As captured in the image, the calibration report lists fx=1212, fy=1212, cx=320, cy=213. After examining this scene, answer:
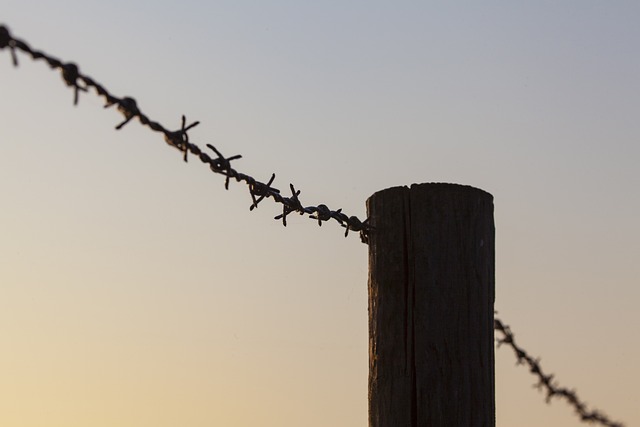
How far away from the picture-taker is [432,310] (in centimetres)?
405

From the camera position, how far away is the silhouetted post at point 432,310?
13.1ft

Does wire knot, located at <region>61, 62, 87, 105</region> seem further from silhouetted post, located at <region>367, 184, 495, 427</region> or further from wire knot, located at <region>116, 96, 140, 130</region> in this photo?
silhouetted post, located at <region>367, 184, 495, 427</region>

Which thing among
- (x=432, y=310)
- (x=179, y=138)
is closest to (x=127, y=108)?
(x=179, y=138)

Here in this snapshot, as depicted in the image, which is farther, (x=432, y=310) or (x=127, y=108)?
(x=432, y=310)

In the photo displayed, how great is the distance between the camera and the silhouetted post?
400 centimetres

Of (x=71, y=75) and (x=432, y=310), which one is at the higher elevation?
(x=71, y=75)

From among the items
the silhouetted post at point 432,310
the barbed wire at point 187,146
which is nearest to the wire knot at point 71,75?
the barbed wire at point 187,146

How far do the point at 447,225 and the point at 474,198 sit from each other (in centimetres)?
15

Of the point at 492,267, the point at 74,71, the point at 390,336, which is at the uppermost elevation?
the point at 74,71

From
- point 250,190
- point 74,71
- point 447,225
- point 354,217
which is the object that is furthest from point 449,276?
point 74,71

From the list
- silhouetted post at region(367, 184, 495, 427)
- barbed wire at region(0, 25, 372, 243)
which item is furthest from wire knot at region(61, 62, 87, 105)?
silhouetted post at region(367, 184, 495, 427)

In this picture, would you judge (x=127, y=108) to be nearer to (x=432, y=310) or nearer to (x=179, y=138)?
(x=179, y=138)

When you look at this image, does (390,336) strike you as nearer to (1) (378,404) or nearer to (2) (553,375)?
(1) (378,404)

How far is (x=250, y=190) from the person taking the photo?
162 inches
